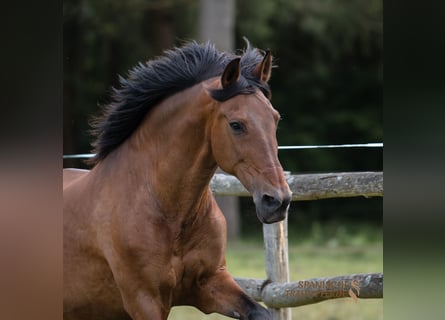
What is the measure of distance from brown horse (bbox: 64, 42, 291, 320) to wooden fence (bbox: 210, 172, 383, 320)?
0.59m

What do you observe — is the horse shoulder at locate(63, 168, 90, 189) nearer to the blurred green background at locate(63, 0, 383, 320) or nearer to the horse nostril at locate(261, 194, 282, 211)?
the horse nostril at locate(261, 194, 282, 211)

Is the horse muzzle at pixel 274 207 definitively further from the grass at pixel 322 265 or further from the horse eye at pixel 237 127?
the grass at pixel 322 265

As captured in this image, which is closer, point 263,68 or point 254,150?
point 254,150

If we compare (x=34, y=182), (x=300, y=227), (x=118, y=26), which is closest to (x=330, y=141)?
(x=300, y=227)

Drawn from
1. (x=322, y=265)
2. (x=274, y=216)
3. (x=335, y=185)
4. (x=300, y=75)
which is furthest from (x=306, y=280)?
(x=300, y=75)

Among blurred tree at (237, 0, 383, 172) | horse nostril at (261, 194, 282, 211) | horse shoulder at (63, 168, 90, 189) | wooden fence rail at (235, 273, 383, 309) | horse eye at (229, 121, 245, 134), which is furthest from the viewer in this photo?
blurred tree at (237, 0, 383, 172)

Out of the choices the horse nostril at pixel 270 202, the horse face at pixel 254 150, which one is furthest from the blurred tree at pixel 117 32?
the horse nostril at pixel 270 202

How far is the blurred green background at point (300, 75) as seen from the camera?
852 cm

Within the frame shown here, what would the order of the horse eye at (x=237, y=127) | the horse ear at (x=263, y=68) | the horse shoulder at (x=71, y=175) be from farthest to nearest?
the horse shoulder at (x=71, y=175) → the horse ear at (x=263, y=68) → the horse eye at (x=237, y=127)

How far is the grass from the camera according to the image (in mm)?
5176

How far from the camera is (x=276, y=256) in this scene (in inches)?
153

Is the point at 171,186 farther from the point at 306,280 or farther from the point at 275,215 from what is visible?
the point at 306,280

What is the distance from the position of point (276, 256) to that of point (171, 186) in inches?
43.1

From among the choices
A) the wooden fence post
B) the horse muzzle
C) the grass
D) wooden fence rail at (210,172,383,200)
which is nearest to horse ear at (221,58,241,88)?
the horse muzzle
